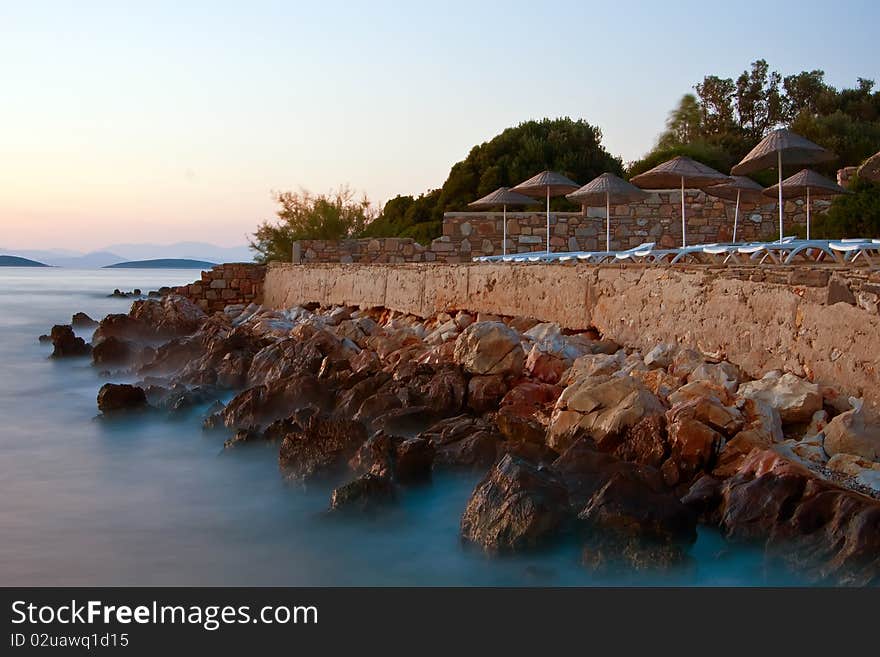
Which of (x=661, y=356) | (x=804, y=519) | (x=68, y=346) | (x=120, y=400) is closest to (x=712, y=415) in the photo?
(x=804, y=519)

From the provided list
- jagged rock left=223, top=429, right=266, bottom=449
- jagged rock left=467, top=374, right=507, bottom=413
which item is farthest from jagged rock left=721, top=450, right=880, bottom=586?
jagged rock left=223, top=429, right=266, bottom=449

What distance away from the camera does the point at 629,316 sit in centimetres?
645

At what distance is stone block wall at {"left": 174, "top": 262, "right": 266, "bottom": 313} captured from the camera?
15.4m

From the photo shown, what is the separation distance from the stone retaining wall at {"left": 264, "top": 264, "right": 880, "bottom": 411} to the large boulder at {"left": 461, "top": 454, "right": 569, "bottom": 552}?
1.82 metres

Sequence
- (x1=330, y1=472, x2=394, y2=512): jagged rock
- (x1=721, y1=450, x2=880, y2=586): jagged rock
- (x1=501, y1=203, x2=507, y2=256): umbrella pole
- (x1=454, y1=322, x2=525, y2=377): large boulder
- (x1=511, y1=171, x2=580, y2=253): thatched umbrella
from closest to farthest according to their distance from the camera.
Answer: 1. (x1=721, y1=450, x2=880, y2=586): jagged rock
2. (x1=330, y1=472, x2=394, y2=512): jagged rock
3. (x1=454, y1=322, x2=525, y2=377): large boulder
4. (x1=511, y1=171, x2=580, y2=253): thatched umbrella
5. (x1=501, y1=203, x2=507, y2=256): umbrella pole

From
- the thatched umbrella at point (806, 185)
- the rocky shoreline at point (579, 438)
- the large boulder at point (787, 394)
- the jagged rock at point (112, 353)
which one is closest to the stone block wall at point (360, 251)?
the jagged rock at point (112, 353)

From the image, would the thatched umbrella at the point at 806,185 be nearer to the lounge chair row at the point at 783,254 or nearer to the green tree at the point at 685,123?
the lounge chair row at the point at 783,254

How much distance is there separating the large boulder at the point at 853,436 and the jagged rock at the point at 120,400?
5.33 meters

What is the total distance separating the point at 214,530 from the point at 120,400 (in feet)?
9.40

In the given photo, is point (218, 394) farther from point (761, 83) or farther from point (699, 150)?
point (761, 83)

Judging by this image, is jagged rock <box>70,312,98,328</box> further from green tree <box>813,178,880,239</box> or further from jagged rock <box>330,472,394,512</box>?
green tree <box>813,178,880,239</box>

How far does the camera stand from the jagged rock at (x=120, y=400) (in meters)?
7.02

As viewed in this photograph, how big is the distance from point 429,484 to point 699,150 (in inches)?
724
